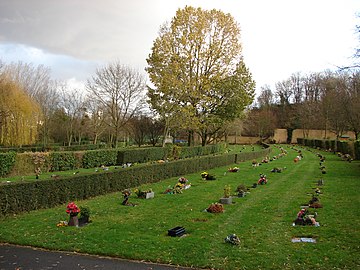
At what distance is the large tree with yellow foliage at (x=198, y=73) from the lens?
111ft

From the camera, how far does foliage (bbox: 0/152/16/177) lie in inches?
809

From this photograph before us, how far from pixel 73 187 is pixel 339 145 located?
35529mm

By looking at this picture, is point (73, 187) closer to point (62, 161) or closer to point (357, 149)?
point (62, 161)

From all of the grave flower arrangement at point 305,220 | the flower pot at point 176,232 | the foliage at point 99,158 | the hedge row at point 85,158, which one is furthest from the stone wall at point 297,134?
the flower pot at point 176,232

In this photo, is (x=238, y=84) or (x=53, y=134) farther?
(x=53, y=134)

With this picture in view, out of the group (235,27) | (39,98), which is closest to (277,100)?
(235,27)

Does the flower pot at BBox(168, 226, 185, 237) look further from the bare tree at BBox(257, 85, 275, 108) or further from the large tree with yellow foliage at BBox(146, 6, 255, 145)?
the bare tree at BBox(257, 85, 275, 108)

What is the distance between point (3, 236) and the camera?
8.88 metres

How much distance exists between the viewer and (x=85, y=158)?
2644 centimetres

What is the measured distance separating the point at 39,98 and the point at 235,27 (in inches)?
1021

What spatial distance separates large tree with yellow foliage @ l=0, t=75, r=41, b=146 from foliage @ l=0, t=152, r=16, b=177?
11751 millimetres

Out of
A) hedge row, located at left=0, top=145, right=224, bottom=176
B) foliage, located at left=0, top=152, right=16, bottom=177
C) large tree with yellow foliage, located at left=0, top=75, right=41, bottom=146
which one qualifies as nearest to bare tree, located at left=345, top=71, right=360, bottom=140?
hedge row, located at left=0, top=145, right=224, bottom=176

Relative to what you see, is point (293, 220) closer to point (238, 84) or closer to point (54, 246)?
point (54, 246)

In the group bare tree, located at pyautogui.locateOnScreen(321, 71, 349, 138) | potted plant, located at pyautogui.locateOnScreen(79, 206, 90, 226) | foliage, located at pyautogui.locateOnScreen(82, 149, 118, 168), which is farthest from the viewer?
bare tree, located at pyautogui.locateOnScreen(321, 71, 349, 138)
